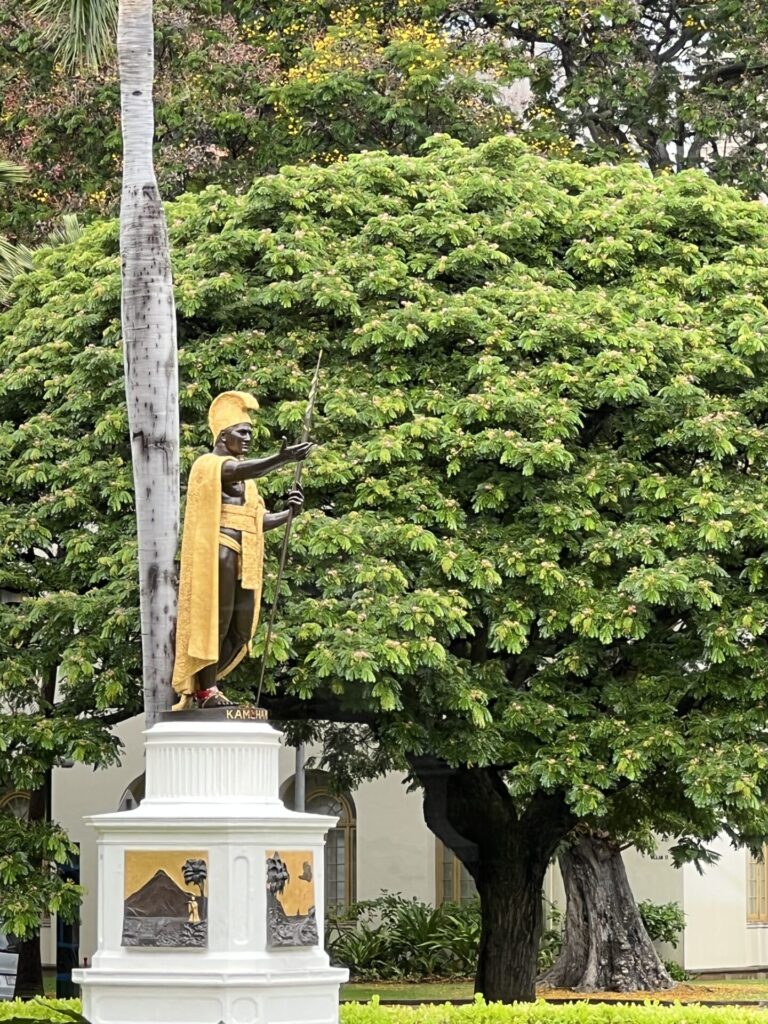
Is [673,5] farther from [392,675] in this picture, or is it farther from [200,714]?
[200,714]

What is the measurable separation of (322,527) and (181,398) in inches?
77.5

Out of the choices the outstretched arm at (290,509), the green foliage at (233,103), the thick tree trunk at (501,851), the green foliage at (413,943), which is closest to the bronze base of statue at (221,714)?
the outstretched arm at (290,509)

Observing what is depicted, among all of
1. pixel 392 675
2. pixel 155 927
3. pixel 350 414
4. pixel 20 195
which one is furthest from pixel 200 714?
pixel 20 195

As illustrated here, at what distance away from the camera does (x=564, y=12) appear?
25.6 meters

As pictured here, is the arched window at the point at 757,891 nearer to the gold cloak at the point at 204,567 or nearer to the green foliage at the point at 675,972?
the green foliage at the point at 675,972

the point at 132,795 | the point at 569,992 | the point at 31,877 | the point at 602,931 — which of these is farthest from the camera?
the point at 132,795

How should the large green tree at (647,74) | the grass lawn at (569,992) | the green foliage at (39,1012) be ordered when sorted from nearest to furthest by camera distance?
the green foliage at (39,1012) < the grass lawn at (569,992) < the large green tree at (647,74)

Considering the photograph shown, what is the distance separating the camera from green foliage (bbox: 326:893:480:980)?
27.2 metres

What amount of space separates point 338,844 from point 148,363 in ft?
51.9

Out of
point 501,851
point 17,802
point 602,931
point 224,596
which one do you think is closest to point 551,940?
point 602,931

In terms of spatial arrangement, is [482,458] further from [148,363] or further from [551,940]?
[551,940]

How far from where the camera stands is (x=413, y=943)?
2745 centimetres

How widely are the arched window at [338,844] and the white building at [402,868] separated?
0.05 ft

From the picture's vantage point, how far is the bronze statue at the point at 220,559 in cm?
1279
